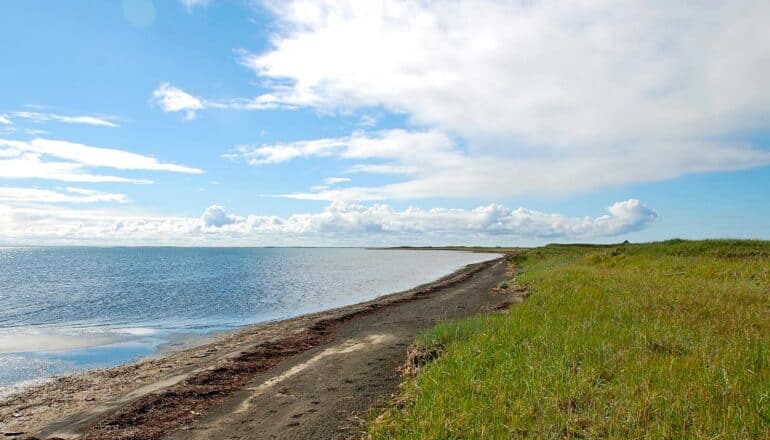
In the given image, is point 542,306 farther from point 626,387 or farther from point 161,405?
point 161,405

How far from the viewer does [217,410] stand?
9656 millimetres

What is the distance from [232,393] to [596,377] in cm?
784

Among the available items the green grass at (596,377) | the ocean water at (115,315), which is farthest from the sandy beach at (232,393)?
the ocean water at (115,315)

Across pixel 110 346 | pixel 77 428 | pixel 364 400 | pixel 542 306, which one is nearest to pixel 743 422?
pixel 364 400

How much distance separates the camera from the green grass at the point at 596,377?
20.3 ft

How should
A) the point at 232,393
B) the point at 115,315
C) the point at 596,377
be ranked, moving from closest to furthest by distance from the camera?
the point at 596,377 < the point at 232,393 < the point at 115,315

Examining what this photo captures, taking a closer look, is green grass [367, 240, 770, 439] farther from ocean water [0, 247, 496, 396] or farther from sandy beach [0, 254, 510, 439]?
ocean water [0, 247, 496, 396]

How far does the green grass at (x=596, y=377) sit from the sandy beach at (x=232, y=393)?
121 cm

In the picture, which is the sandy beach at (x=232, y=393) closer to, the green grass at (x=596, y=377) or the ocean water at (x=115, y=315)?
the green grass at (x=596, y=377)

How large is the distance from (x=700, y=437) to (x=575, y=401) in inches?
72.4

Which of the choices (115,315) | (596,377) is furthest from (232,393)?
(115,315)

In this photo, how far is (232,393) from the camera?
1091cm

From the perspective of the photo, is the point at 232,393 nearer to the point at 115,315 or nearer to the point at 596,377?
the point at 596,377

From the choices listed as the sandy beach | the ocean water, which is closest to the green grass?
the sandy beach
